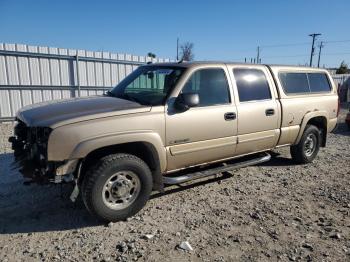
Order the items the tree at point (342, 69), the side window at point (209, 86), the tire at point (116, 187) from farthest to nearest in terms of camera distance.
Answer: the tree at point (342, 69) < the side window at point (209, 86) < the tire at point (116, 187)

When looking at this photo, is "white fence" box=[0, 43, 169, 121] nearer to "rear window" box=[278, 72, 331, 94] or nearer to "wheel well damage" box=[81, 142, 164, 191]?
"wheel well damage" box=[81, 142, 164, 191]

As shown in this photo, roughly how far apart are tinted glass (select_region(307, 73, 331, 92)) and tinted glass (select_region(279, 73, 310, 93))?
Result: 20 cm

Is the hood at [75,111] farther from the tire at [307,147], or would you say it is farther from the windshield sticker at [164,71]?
the tire at [307,147]

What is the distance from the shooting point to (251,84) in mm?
5250

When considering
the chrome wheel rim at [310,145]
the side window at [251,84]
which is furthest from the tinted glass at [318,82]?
the side window at [251,84]

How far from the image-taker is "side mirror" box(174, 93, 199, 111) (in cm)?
411

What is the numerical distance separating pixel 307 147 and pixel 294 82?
1.45 metres

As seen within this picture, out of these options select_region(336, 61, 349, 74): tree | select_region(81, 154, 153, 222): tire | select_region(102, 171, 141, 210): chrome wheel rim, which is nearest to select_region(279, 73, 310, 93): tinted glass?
select_region(81, 154, 153, 222): tire

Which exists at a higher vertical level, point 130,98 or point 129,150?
point 130,98

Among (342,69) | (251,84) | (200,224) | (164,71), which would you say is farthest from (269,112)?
(342,69)

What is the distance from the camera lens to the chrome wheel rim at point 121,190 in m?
3.86

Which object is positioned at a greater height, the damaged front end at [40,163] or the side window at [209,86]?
the side window at [209,86]

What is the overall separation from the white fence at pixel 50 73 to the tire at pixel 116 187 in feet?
26.4

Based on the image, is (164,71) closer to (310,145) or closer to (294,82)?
(294,82)
